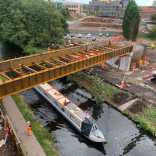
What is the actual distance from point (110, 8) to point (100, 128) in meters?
121

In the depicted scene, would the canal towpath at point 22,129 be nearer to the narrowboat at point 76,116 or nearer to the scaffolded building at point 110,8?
the narrowboat at point 76,116

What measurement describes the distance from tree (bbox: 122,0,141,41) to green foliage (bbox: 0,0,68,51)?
26.0 metres

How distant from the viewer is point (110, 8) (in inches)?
4742

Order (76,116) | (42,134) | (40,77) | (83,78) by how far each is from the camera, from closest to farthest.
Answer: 1. (42,134)
2. (40,77)
3. (76,116)
4. (83,78)

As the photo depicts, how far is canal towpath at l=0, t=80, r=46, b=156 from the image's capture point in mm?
12906

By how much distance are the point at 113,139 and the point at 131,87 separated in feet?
35.1

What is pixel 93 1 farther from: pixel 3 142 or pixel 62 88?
pixel 3 142

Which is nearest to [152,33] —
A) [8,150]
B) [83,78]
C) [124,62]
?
[124,62]

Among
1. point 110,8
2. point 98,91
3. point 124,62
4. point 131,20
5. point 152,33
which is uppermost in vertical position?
point 110,8

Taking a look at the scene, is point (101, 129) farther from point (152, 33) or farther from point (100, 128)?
point (152, 33)

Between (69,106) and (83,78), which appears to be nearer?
(69,106)

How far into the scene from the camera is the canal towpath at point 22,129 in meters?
12.9

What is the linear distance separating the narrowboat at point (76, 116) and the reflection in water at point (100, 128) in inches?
31.1

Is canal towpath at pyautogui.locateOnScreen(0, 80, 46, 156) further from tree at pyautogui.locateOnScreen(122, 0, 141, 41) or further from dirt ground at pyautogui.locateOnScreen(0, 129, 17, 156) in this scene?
tree at pyautogui.locateOnScreen(122, 0, 141, 41)
